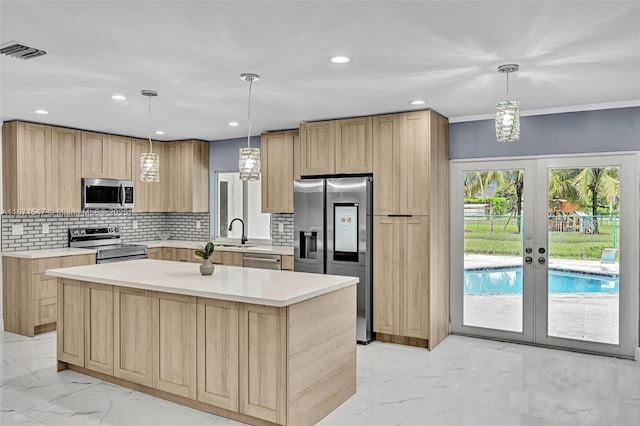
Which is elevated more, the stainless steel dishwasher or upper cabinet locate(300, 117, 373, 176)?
upper cabinet locate(300, 117, 373, 176)

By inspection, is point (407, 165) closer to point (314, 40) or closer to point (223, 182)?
point (314, 40)

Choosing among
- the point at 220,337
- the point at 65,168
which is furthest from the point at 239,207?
the point at 220,337

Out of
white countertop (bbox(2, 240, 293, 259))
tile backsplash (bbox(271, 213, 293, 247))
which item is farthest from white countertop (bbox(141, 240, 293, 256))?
tile backsplash (bbox(271, 213, 293, 247))

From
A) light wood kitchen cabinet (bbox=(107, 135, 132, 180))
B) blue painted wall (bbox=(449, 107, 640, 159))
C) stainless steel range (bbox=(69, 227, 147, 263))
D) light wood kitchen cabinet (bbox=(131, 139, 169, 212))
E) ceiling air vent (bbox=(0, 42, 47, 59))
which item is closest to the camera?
ceiling air vent (bbox=(0, 42, 47, 59))

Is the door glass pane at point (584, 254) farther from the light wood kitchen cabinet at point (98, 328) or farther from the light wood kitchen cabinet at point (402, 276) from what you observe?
the light wood kitchen cabinet at point (98, 328)

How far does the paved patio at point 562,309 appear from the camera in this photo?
4586mm

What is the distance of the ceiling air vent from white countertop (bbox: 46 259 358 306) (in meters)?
1.63

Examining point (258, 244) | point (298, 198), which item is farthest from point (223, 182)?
point (298, 198)

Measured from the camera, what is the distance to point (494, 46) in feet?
9.59

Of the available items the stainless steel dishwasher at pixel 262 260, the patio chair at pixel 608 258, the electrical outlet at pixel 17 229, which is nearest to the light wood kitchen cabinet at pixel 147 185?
the electrical outlet at pixel 17 229

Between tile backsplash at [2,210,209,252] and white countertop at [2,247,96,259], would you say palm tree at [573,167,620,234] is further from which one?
white countertop at [2,247,96,259]

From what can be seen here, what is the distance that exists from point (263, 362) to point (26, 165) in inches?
159

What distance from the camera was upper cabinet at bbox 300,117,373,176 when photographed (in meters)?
5.06

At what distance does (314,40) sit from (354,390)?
2.50 m
